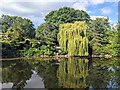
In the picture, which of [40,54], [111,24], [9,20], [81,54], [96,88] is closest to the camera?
[96,88]

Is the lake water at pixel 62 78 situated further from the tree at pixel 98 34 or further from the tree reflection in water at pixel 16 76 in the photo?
the tree at pixel 98 34

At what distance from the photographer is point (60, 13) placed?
32906 mm

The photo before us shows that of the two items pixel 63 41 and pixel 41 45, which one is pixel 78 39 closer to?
pixel 63 41

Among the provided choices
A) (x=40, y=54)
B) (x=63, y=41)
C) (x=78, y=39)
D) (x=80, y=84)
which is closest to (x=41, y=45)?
(x=40, y=54)

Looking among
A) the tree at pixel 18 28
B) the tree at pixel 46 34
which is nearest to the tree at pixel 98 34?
the tree at pixel 46 34

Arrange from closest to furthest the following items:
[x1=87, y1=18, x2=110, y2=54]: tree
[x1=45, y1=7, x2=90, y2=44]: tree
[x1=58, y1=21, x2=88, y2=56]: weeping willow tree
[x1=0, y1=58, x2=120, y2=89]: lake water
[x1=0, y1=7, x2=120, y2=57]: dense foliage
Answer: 1. [x1=0, y1=58, x2=120, y2=89]: lake water
2. [x1=58, y1=21, x2=88, y2=56]: weeping willow tree
3. [x1=0, y1=7, x2=120, y2=57]: dense foliage
4. [x1=87, y1=18, x2=110, y2=54]: tree
5. [x1=45, y1=7, x2=90, y2=44]: tree

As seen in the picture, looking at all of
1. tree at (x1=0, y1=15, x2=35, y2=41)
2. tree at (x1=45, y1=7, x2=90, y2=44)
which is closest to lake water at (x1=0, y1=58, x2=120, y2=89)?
tree at (x1=0, y1=15, x2=35, y2=41)

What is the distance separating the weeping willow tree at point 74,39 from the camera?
22859 millimetres

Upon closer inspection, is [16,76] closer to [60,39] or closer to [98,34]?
[60,39]

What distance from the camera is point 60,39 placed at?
24.1 metres

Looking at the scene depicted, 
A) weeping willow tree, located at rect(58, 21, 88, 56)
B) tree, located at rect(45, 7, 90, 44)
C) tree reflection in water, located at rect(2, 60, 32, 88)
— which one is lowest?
tree reflection in water, located at rect(2, 60, 32, 88)

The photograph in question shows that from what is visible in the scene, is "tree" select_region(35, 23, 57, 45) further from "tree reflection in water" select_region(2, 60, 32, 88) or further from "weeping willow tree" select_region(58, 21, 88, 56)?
"tree reflection in water" select_region(2, 60, 32, 88)

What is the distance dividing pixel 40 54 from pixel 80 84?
51.4 feet

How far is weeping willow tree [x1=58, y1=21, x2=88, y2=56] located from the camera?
22859 millimetres
